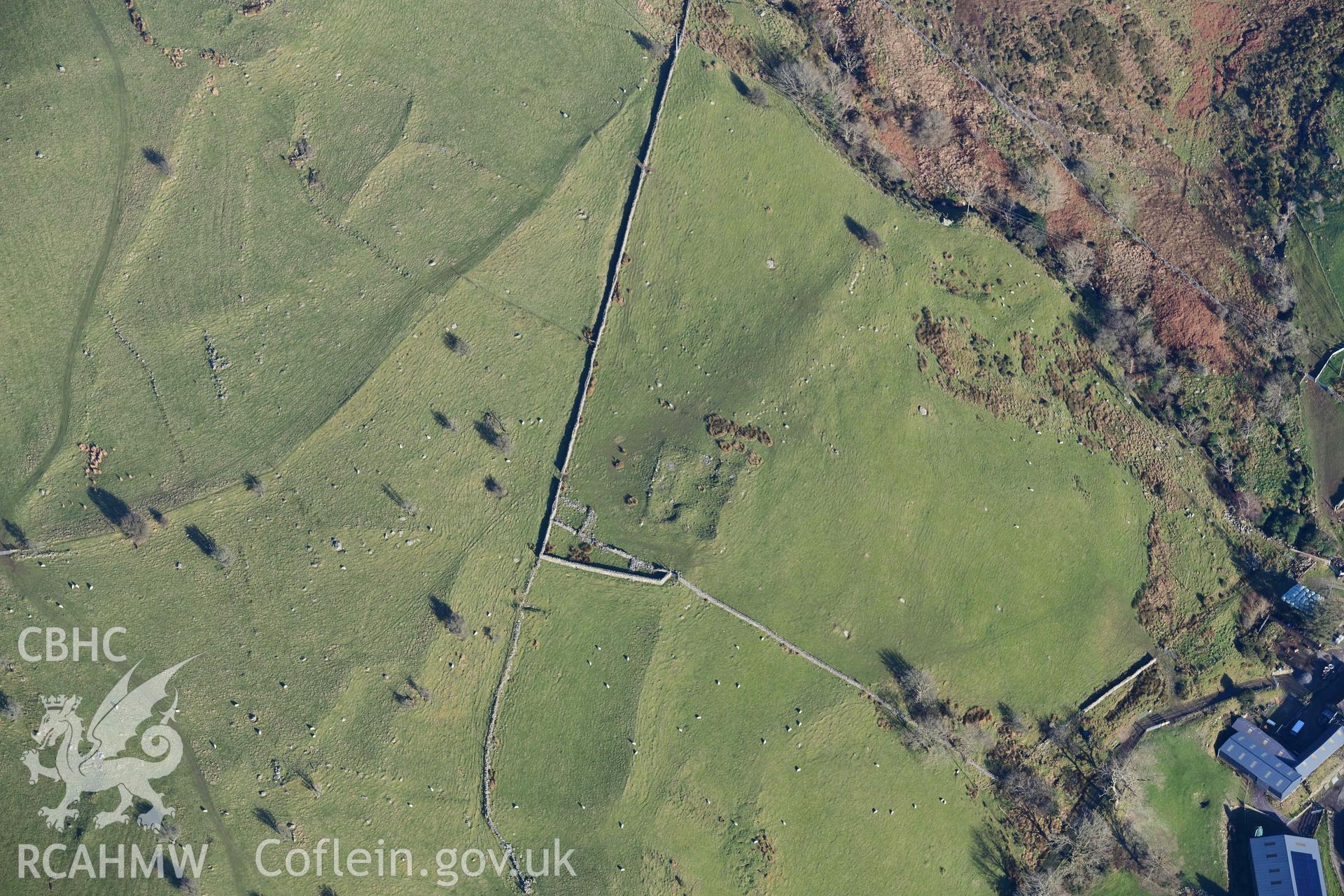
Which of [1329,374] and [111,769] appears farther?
[1329,374]

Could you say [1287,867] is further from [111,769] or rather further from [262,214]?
[262,214]

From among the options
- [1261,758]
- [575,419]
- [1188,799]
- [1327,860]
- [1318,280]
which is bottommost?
[1327,860]

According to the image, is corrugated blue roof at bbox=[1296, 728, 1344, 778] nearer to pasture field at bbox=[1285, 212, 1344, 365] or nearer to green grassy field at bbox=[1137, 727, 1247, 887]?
green grassy field at bbox=[1137, 727, 1247, 887]

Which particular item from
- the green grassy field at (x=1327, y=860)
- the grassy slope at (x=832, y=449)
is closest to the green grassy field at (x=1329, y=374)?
the grassy slope at (x=832, y=449)

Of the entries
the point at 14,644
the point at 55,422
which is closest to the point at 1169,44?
the point at 55,422

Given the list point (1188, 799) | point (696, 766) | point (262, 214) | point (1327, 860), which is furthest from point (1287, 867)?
point (262, 214)

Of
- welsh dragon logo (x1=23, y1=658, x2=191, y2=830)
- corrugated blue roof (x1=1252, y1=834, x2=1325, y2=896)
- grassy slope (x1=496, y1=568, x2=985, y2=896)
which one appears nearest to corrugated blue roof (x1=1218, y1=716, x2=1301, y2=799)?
corrugated blue roof (x1=1252, y1=834, x2=1325, y2=896)
